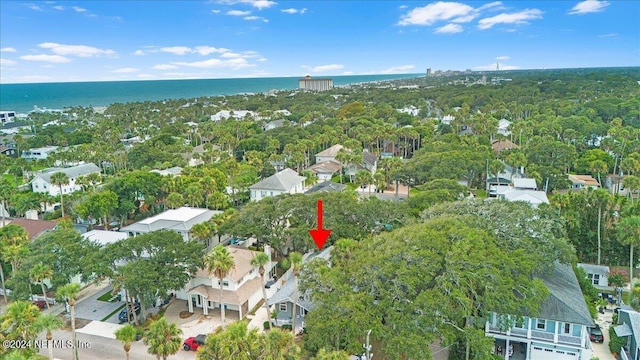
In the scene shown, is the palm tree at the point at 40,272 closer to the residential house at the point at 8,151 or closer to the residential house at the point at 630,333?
the residential house at the point at 630,333

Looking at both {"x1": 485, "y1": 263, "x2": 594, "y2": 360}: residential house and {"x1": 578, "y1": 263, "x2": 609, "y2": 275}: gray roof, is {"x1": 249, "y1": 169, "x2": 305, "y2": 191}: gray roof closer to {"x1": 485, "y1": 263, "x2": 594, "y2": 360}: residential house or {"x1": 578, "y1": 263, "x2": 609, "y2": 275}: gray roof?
{"x1": 578, "y1": 263, "x2": 609, "y2": 275}: gray roof

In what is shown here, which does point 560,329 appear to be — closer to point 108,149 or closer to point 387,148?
point 387,148

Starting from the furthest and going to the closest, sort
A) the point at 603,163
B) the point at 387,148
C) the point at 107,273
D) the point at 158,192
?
the point at 387,148
the point at 603,163
the point at 158,192
the point at 107,273

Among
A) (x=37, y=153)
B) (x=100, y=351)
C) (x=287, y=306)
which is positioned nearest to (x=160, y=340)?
(x=100, y=351)

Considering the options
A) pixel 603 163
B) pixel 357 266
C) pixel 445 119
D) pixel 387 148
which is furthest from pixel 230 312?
pixel 445 119

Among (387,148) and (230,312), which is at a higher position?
(387,148)

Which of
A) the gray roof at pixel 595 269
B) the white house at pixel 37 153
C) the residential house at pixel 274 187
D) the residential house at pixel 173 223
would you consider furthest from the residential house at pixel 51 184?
the gray roof at pixel 595 269

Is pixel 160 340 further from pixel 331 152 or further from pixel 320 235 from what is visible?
pixel 331 152
